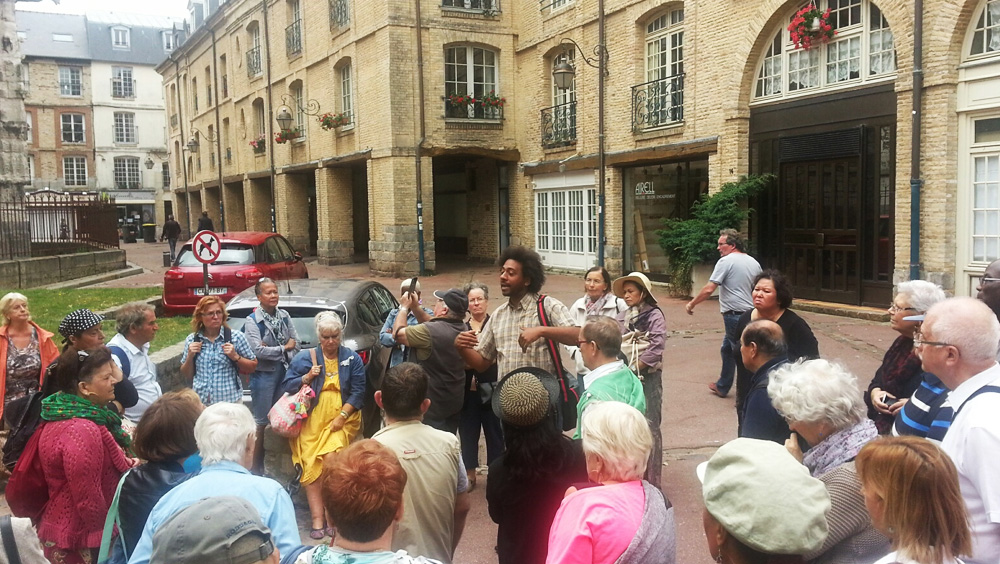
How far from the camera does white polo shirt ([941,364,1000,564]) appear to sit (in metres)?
2.50

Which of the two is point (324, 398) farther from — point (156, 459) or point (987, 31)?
point (987, 31)

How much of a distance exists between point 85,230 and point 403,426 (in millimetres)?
20176

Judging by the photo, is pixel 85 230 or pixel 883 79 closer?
pixel 883 79

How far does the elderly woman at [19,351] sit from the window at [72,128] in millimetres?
52972

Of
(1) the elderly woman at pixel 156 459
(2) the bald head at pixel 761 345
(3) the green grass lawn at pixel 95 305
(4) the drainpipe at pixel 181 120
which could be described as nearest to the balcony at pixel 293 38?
(3) the green grass lawn at pixel 95 305

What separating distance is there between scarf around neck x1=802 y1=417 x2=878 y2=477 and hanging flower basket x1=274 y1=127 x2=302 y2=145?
2511 cm

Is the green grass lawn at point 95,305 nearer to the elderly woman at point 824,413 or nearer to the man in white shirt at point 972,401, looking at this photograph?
the elderly woman at point 824,413

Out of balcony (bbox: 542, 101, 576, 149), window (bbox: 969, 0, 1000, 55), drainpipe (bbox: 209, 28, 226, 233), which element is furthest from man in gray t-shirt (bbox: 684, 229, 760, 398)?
drainpipe (bbox: 209, 28, 226, 233)

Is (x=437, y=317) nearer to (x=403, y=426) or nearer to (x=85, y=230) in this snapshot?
(x=403, y=426)

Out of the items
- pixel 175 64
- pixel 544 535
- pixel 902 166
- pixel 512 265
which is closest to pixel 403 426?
pixel 544 535

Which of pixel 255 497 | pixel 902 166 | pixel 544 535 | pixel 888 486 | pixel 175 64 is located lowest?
pixel 544 535

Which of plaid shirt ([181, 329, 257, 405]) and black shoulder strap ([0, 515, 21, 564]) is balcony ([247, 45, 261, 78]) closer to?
plaid shirt ([181, 329, 257, 405])

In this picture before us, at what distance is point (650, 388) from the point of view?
19.1 feet

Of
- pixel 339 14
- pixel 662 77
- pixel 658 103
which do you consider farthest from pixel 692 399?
pixel 339 14
